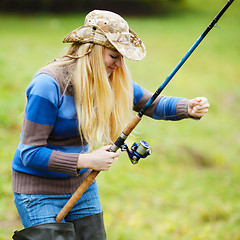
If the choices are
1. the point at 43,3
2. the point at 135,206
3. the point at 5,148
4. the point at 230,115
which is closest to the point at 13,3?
the point at 43,3

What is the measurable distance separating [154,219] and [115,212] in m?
0.45

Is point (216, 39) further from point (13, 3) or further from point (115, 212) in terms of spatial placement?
point (115, 212)

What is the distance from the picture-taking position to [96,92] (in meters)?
2.37

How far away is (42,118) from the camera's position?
216cm

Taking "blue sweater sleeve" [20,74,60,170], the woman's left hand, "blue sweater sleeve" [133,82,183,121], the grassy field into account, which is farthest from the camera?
the grassy field

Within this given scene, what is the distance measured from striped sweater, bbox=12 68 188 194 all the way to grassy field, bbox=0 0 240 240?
413 millimetres

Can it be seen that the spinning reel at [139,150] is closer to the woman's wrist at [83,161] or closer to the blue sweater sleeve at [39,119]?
the woman's wrist at [83,161]

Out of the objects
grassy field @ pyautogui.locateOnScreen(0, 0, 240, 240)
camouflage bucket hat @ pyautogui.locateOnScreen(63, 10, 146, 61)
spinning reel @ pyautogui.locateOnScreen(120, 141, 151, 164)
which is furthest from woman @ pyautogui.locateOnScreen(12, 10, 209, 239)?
grassy field @ pyautogui.locateOnScreen(0, 0, 240, 240)

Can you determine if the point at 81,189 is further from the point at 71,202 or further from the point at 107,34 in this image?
the point at 107,34

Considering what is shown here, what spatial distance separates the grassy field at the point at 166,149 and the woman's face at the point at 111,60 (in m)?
0.35

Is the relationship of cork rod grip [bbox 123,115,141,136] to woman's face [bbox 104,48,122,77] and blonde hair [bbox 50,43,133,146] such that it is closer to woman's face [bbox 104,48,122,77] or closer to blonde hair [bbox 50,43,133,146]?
blonde hair [bbox 50,43,133,146]

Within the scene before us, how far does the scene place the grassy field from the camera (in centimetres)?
482

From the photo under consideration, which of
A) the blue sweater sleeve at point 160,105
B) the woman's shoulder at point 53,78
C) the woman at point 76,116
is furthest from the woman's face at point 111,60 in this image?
the blue sweater sleeve at point 160,105

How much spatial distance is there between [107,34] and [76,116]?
453 mm
